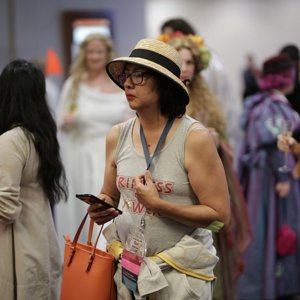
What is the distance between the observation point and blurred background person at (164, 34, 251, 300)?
3.91 m

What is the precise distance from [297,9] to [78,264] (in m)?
13.2

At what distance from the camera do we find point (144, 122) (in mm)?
2723

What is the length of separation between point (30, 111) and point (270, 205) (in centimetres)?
246

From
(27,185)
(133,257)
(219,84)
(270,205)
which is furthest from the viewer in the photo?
(219,84)

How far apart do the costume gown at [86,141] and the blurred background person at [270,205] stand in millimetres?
1068

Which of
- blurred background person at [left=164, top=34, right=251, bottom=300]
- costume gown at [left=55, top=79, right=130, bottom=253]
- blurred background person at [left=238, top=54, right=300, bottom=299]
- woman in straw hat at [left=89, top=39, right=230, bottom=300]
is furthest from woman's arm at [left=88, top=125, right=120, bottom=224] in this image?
costume gown at [left=55, top=79, right=130, bottom=253]

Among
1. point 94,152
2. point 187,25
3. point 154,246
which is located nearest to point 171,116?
point 154,246

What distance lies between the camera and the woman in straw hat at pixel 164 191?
8.38 feet

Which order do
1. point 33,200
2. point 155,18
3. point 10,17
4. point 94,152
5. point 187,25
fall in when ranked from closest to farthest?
1. point 33,200
2. point 187,25
3. point 94,152
4. point 10,17
5. point 155,18

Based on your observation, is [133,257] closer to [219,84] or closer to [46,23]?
[219,84]

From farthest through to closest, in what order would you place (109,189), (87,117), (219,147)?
(87,117) → (219,147) → (109,189)

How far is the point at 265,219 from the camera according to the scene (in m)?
5.09

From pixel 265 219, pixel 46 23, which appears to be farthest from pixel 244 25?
pixel 265 219

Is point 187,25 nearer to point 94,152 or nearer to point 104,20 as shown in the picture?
point 94,152
